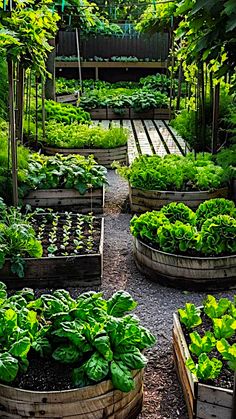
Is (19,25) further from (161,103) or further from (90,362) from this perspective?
(161,103)

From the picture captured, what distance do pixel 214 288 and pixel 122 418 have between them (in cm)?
184

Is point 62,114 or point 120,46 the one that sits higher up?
point 120,46

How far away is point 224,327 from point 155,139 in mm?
7195

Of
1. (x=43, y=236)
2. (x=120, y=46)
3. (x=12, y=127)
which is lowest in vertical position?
(x=43, y=236)

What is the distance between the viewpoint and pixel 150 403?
9.86ft

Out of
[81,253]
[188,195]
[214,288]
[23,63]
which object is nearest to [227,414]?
[214,288]

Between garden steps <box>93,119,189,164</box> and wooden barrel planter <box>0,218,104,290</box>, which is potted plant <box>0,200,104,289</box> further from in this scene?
garden steps <box>93,119,189,164</box>

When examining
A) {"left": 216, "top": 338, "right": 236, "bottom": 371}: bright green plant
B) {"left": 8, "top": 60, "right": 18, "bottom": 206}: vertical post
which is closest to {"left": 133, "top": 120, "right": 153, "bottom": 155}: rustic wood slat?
{"left": 8, "top": 60, "right": 18, "bottom": 206}: vertical post

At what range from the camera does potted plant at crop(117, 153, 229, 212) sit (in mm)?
5953

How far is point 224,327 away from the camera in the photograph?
2.92m

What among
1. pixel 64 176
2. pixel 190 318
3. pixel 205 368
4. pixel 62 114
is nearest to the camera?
pixel 205 368

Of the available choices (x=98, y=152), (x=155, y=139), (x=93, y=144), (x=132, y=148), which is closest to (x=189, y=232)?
(x=98, y=152)

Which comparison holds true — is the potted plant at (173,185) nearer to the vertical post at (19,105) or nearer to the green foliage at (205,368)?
the vertical post at (19,105)

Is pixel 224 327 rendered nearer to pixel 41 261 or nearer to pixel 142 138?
pixel 41 261
